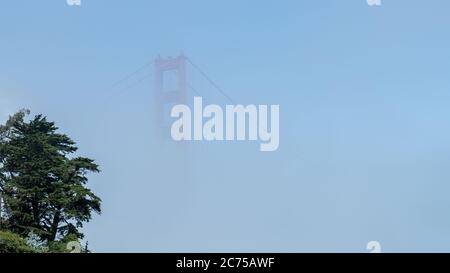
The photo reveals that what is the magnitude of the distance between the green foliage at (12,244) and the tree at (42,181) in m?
0.07

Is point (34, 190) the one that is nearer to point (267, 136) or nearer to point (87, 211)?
point (87, 211)

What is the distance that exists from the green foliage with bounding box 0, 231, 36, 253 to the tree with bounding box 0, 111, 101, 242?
0.23 ft

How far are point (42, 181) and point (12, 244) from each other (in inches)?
18.3

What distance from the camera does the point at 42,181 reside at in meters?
4.14

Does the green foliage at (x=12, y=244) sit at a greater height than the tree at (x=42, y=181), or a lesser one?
lesser

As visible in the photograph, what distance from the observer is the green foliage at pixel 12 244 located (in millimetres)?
3744

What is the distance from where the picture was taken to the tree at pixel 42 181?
3.87 m

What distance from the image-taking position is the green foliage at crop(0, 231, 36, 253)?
3744 mm

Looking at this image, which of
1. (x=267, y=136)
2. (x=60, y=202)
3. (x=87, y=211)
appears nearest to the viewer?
(x=267, y=136)

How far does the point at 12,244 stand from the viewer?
3855 mm

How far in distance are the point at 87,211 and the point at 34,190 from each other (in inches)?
17.8

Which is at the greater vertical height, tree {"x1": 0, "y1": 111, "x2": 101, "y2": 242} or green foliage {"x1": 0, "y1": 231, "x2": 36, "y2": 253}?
tree {"x1": 0, "y1": 111, "x2": 101, "y2": 242}
